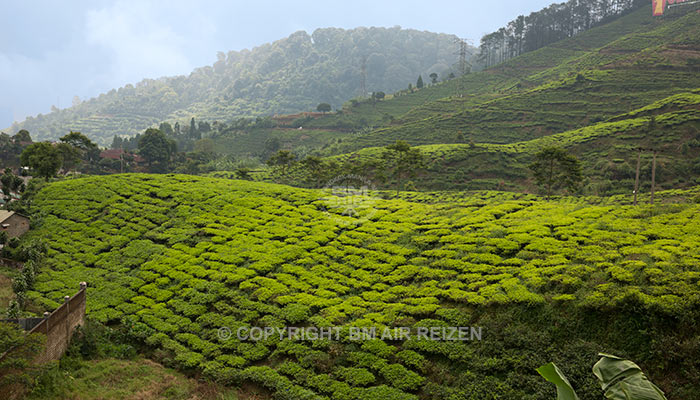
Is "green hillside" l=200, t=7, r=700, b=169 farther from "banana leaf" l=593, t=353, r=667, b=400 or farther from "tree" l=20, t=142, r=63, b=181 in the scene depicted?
"banana leaf" l=593, t=353, r=667, b=400

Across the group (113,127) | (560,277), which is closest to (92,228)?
(560,277)

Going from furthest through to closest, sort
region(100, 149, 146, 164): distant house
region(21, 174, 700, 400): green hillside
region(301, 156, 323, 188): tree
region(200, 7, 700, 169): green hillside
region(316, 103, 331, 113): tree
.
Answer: region(316, 103, 331, 113): tree → region(100, 149, 146, 164): distant house → region(200, 7, 700, 169): green hillside → region(301, 156, 323, 188): tree → region(21, 174, 700, 400): green hillside

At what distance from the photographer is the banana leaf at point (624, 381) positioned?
3617mm

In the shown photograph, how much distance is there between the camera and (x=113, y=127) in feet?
553

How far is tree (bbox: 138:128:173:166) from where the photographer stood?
61938 mm

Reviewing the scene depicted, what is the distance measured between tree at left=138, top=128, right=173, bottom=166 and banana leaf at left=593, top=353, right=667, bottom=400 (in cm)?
6585

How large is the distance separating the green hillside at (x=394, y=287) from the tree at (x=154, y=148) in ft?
121

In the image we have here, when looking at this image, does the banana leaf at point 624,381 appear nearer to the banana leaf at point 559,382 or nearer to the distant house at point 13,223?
the banana leaf at point 559,382

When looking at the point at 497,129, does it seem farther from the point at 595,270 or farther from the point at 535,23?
the point at 535,23

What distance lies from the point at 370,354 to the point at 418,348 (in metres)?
1.50
